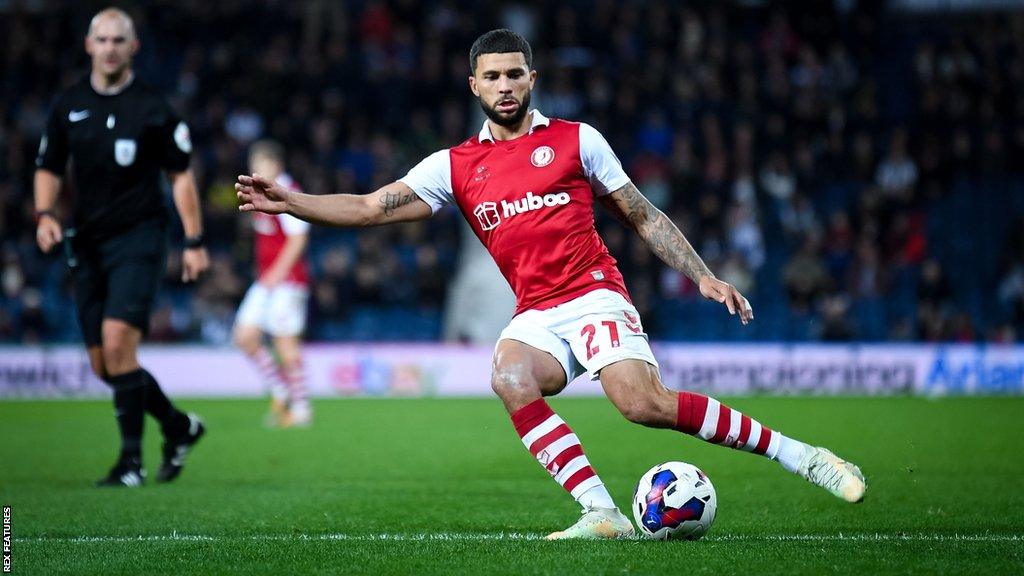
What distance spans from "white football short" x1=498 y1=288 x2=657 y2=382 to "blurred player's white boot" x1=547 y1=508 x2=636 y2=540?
61 cm

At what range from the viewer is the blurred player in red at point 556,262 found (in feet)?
18.5

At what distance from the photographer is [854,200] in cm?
2086

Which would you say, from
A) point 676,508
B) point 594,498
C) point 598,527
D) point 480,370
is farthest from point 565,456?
point 480,370

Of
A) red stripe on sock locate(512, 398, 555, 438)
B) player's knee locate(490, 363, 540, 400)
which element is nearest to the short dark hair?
player's knee locate(490, 363, 540, 400)

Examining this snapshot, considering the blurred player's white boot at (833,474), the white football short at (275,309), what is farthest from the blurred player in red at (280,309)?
the blurred player's white boot at (833,474)

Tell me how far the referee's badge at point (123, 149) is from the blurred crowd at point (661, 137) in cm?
1121

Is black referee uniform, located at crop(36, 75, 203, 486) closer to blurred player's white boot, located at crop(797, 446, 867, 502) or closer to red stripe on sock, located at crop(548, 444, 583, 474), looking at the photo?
red stripe on sock, located at crop(548, 444, 583, 474)

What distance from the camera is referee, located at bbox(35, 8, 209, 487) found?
8.12 meters

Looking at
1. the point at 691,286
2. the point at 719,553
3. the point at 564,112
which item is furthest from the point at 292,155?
the point at 719,553

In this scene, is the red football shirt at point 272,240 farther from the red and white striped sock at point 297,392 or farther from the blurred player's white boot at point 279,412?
the blurred player's white boot at point 279,412

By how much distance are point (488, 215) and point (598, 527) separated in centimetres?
154

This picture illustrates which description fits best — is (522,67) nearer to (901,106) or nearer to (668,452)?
(668,452)

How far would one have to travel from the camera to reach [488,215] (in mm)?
6074

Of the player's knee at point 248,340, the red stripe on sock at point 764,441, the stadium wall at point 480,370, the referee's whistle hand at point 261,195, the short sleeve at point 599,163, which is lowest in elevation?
the stadium wall at point 480,370
